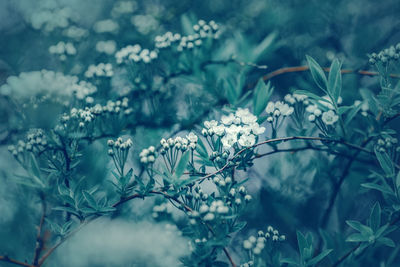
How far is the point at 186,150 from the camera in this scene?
2.76ft

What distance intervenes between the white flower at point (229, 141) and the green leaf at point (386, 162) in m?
0.32

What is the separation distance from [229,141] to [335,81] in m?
0.28

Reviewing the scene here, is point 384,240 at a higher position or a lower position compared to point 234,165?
lower

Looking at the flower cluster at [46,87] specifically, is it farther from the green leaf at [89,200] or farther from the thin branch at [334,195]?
the thin branch at [334,195]

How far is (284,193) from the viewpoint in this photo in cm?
115

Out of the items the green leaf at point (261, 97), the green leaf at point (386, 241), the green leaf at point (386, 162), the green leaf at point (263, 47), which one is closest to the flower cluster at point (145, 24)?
the green leaf at point (263, 47)

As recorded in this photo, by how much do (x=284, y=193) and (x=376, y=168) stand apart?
0.27 meters

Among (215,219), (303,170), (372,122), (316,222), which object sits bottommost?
(316,222)

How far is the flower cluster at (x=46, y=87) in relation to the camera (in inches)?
37.5

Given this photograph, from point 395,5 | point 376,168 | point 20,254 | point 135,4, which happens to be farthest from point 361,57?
point 20,254

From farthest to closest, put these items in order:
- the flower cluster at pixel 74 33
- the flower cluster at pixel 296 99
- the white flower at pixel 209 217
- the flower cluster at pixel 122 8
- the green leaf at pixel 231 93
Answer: the flower cluster at pixel 122 8 < the flower cluster at pixel 74 33 < the green leaf at pixel 231 93 < the flower cluster at pixel 296 99 < the white flower at pixel 209 217

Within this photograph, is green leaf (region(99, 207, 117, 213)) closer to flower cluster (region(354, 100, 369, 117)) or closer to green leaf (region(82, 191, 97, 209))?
green leaf (region(82, 191, 97, 209))

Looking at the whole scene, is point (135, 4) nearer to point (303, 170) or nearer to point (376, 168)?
point (303, 170)

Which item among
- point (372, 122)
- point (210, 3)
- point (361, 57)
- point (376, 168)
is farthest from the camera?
point (210, 3)
